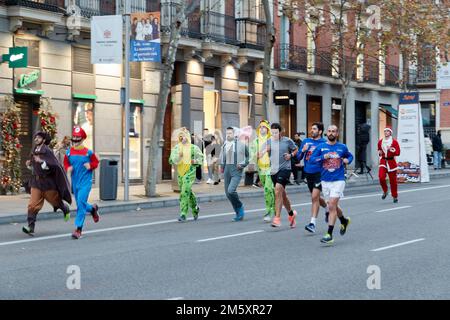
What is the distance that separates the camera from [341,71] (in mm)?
39875

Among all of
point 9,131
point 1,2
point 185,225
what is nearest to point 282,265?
point 185,225

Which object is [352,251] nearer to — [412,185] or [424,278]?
[424,278]

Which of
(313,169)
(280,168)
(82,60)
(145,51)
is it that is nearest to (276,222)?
(280,168)

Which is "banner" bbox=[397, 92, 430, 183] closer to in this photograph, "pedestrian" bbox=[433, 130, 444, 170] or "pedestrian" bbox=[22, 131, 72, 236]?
"pedestrian" bbox=[433, 130, 444, 170]

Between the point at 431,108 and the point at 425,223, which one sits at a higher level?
the point at 431,108

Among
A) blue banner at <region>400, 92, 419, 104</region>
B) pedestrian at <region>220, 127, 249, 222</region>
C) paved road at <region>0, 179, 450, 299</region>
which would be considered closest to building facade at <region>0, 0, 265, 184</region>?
blue banner at <region>400, 92, 419, 104</region>

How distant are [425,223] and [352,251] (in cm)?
442

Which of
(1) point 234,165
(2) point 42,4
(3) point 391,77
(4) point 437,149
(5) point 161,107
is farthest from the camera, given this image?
(3) point 391,77

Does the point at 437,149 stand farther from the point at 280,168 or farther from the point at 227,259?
the point at 227,259

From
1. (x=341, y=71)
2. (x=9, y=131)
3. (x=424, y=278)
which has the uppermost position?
(x=341, y=71)

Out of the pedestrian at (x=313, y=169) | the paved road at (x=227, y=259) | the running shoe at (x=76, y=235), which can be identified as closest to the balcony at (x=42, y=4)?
the paved road at (x=227, y=259)

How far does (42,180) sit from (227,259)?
4841 millimetres

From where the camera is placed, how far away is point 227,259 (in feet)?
39.3

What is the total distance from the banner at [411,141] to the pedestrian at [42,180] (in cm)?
1894
